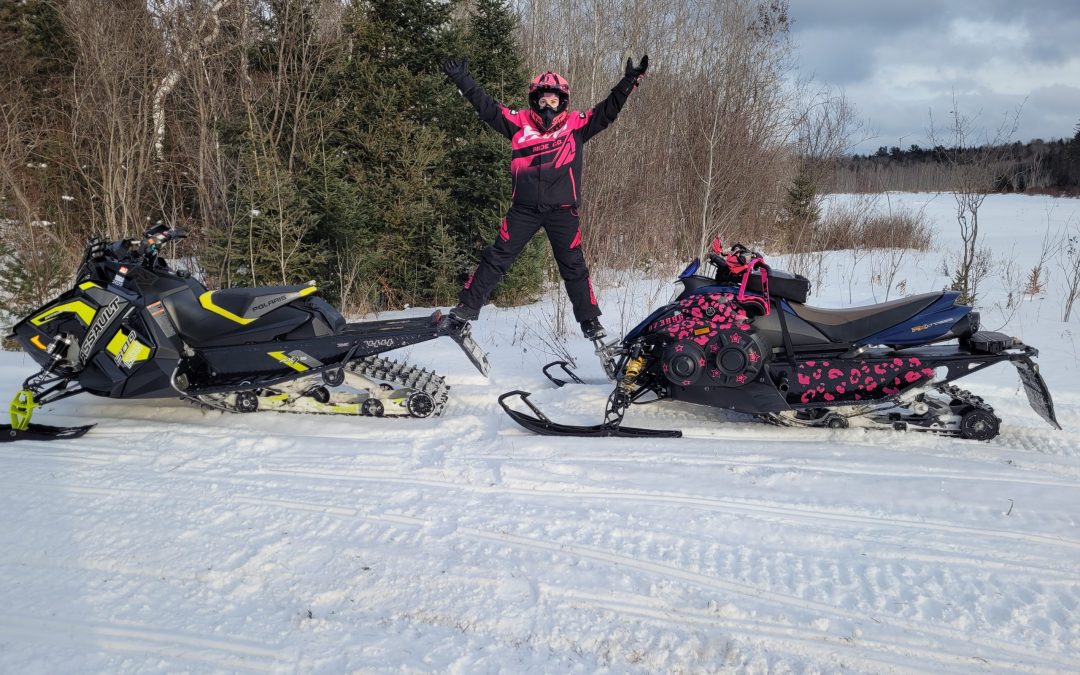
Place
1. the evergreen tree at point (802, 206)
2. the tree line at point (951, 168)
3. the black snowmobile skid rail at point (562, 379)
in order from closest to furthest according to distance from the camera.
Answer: the black snowmobile skid rail at point (562, 379) < the tree line at point (951, 168) < the evergreen tree at point (802, 206)

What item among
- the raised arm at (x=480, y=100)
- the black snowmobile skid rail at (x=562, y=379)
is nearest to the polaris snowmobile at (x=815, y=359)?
the black snowmobile skid rail at (x=562, y=379)

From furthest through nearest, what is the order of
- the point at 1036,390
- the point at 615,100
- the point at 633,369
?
the point at 615,100 < the point at 633,369 < the point at 1036,390

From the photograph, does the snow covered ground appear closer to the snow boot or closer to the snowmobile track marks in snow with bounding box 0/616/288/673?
the snowmobile track marks in snow with bounding box 0/616/288/673

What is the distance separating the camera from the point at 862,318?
3574 mm

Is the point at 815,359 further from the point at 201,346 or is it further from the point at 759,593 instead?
the point at 201,346

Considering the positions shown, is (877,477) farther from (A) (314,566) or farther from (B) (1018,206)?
(B) (1018,206)

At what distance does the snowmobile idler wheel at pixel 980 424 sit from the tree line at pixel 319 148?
16.2 feet

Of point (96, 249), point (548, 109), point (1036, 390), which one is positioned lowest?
point (1036, 390)

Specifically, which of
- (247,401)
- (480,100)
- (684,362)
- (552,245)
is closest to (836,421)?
(684,362)

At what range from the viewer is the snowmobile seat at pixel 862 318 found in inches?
140

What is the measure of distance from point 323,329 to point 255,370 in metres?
0.47

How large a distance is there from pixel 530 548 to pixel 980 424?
2611 millimetres

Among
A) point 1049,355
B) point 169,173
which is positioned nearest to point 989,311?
point 1049,355

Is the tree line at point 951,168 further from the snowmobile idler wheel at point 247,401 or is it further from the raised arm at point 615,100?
the snowmobile idler wheel at point 247,401
